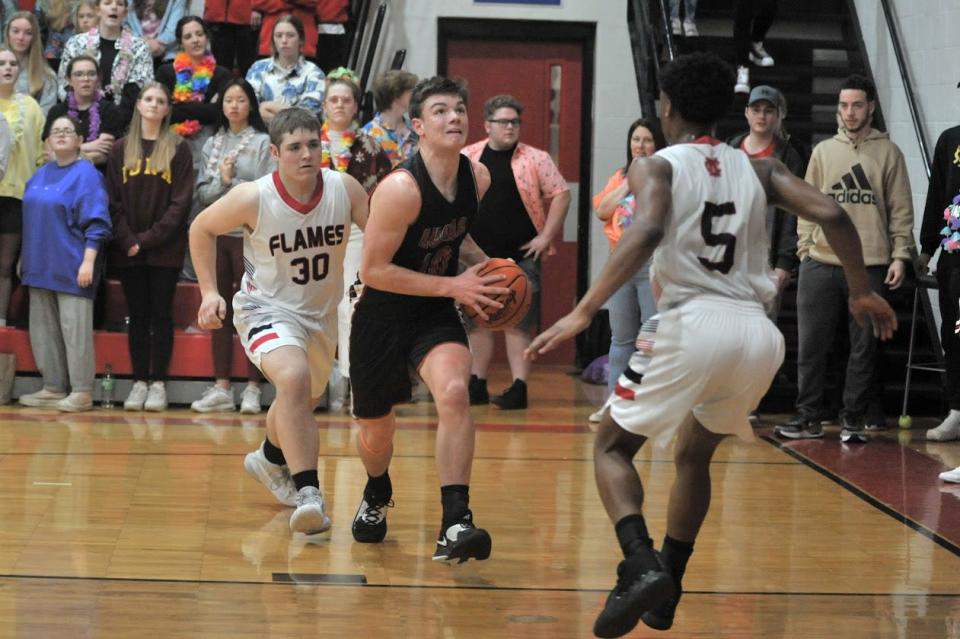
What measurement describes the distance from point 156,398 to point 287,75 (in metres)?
2.23

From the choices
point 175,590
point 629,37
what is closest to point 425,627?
point 175,590

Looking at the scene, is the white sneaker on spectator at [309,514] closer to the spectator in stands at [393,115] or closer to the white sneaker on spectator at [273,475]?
the white sneaker on spectator at [273,475]

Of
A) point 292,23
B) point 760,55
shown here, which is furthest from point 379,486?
point 760,55

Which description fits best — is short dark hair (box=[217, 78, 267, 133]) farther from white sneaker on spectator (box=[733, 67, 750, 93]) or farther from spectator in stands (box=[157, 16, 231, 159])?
white sneaker on spectator (box=[733, 67, 750, 93])

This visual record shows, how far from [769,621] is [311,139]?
8.15 ft

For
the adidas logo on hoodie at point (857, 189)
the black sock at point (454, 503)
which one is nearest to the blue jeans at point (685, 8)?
the adidas logo on hoodie at point (857, 189)

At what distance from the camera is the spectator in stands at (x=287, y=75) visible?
9.13 meters

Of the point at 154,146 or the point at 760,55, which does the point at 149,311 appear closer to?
the point at 154,146

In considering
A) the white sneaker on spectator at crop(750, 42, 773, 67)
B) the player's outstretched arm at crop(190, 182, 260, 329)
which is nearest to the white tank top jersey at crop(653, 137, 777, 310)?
the player's outstretched arm at crop(190, 182, 260, 329)

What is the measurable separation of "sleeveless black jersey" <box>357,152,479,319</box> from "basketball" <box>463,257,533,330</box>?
278 millimetres

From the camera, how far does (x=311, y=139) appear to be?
5660mm

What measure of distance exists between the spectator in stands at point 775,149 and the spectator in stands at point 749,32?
4.78ft

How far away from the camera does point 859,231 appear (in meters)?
7.98

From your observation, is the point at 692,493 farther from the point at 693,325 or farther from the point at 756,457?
the point at 756,457
